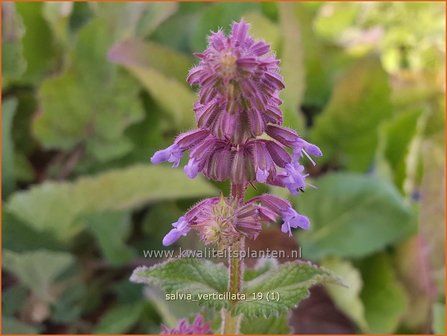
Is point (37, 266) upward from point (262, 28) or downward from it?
downward

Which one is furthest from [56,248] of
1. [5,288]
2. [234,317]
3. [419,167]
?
[419,167]

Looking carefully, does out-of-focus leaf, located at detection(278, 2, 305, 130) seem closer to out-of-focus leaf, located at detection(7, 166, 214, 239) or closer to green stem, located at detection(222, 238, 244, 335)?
out-of-focus leaf, located at detection(7, 166, 214, 239)

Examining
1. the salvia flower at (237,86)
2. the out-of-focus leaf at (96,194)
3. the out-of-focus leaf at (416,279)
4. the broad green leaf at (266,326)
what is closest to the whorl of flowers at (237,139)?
the salvia flower at (237,86)

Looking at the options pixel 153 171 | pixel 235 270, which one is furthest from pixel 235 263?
pixel 153 171

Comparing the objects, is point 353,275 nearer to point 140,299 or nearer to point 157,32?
point 140,299

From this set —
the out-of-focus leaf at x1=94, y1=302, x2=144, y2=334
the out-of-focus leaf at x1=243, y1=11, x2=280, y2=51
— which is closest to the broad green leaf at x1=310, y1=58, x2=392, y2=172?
the out-of-focus leaf at x1=243, y1=11, x2=280, y2=51

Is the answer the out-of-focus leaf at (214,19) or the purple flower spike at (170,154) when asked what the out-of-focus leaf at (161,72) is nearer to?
the out-of-focus leaf at (214,19)

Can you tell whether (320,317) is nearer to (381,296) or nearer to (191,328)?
(381,296)

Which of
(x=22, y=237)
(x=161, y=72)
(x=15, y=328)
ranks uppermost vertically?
(x=161, y=72)
